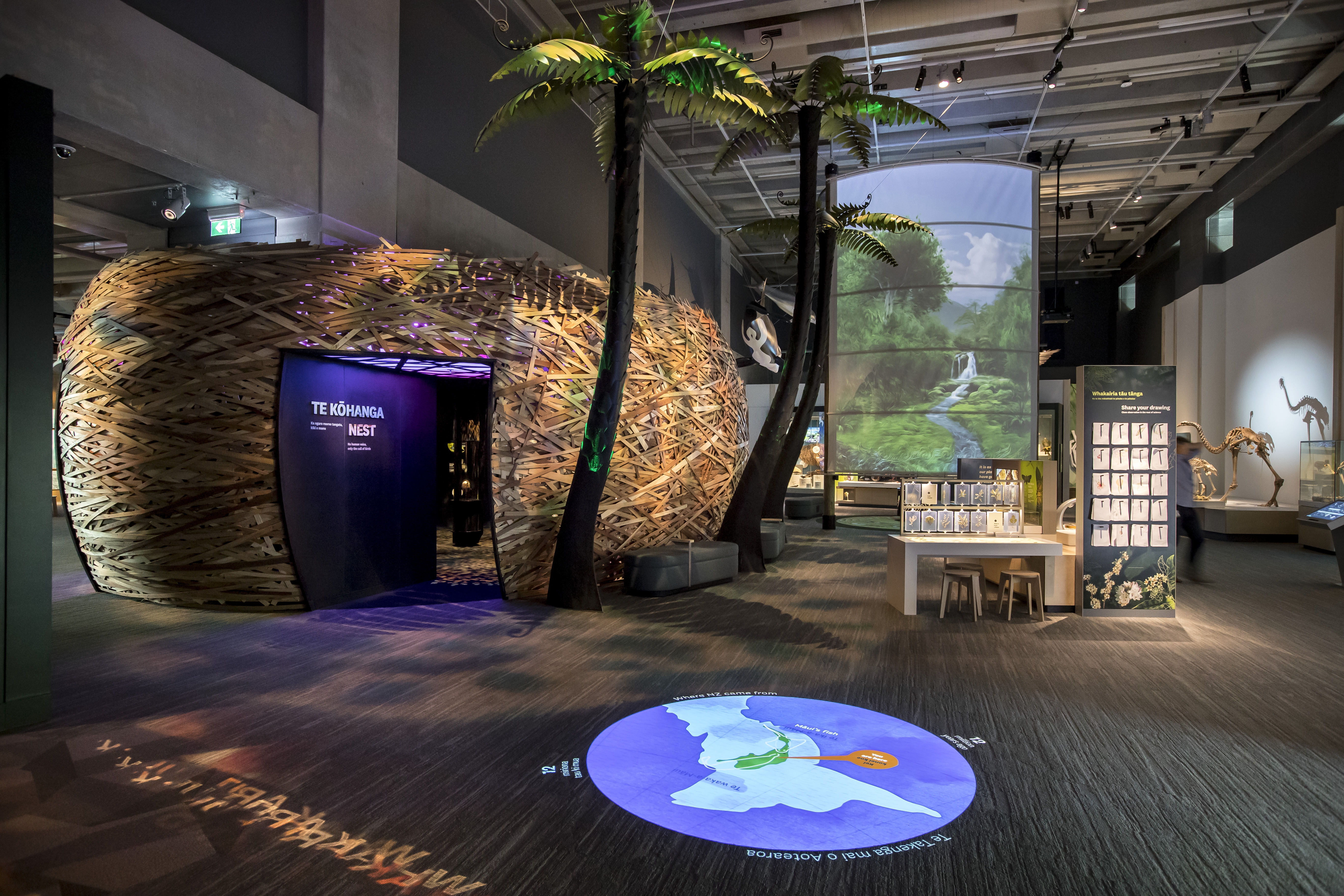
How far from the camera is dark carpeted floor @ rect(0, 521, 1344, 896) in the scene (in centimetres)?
216

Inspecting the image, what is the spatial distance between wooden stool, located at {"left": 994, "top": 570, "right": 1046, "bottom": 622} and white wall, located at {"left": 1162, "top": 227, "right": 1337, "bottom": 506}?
733 cm

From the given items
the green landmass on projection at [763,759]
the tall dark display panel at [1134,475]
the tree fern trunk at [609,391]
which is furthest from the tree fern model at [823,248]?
the green landmass on projection at [763,759]

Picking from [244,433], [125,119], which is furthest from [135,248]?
[244,433]

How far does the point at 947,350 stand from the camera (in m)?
9.55

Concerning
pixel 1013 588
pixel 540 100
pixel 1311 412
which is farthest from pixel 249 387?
pixel 1311 412

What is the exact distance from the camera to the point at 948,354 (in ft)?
31.3

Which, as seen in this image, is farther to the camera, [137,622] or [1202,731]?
[137,622]

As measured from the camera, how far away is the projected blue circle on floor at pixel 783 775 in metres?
2.40

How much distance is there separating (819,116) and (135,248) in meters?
7.15

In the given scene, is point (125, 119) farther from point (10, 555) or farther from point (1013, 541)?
point (1013, 541)

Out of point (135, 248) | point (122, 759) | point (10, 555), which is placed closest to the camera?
point (122, 759)

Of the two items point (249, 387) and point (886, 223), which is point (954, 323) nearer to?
point (886, 223)

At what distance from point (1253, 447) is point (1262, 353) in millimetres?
1626

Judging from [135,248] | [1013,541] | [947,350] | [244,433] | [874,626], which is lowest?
[874,626]
